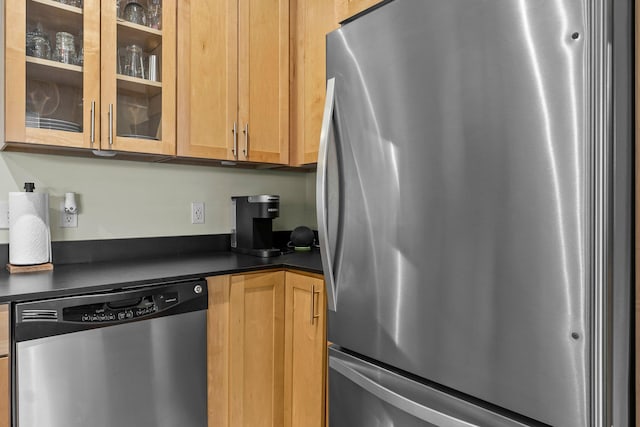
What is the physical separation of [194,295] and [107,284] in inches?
11.7

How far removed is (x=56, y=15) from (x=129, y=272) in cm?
100

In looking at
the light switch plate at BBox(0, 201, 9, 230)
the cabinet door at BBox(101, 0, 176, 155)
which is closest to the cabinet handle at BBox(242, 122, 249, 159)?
the cabinet door at BBox(101, 0, 176, 155)

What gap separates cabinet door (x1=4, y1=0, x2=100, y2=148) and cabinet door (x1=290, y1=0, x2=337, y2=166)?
88 centimetres

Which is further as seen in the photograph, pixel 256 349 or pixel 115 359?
pixel 256 349

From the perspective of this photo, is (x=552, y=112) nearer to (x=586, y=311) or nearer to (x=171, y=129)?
(x=586, y=311)

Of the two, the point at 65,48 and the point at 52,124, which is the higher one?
the point at 65,48

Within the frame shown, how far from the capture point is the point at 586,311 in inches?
31.7

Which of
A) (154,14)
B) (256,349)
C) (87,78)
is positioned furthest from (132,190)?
(256,349)

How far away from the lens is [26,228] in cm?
155

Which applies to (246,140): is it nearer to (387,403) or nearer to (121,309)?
(121,309)

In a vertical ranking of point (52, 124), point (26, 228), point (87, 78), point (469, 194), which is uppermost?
point (87, 78)

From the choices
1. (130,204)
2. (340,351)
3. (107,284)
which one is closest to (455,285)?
(340,351)

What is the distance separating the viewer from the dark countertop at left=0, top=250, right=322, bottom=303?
1.26 metres

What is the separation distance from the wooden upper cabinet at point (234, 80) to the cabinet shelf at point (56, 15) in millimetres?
383
